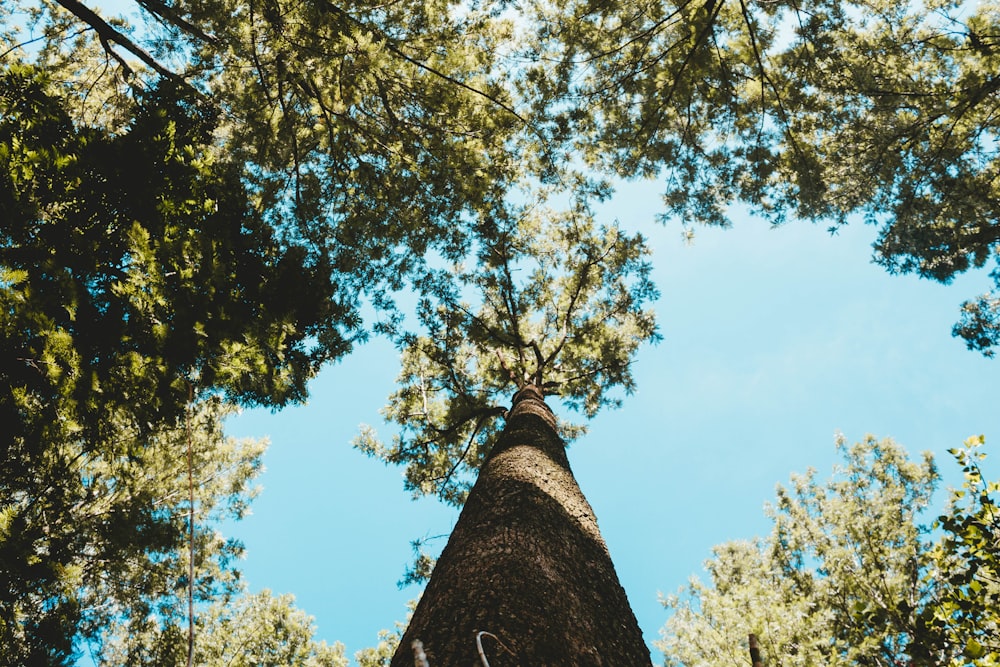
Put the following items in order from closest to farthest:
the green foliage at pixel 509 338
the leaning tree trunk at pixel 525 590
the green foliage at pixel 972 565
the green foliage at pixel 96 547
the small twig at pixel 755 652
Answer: the small twig at pixel 755 652, the leaning tree trunk at pixel 525 590, the green foliage at pixel 972 565, the green foliage at pixel 96 547, the green foliage at pixel 509 338

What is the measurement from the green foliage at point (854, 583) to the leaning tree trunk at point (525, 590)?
1949mm

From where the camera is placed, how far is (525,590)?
2.04 metres

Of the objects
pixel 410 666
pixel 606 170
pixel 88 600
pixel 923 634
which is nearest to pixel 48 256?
pixel 410 666

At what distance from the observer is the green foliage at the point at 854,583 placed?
3146mm

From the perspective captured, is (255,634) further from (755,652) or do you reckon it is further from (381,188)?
(755,652)

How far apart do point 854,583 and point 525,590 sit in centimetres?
962

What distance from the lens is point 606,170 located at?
814 centimetres

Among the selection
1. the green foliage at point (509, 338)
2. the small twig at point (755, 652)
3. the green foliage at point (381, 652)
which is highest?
the green foliage at point (509, 338)


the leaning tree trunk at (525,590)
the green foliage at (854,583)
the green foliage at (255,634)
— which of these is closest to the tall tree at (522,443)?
the leaning tree trunk at (525,590)

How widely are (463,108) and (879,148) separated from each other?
6276mm

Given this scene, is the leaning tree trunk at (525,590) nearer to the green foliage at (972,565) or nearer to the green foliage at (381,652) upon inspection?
the green foliage at (972,565)

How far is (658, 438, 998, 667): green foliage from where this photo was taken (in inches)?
124

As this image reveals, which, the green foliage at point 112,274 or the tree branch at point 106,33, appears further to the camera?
the tree branch at point 106,33

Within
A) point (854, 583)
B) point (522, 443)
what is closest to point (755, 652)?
point (522, 443)
